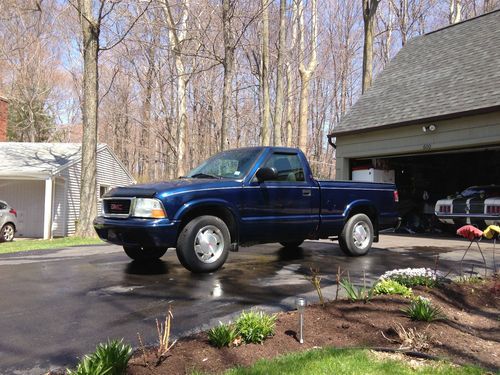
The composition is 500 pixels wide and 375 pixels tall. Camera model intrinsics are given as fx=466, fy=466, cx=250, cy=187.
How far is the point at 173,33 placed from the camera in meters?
22.8

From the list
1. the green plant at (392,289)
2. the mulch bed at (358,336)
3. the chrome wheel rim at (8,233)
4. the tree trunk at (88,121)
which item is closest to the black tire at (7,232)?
the chrome wheel rim at (8,233)

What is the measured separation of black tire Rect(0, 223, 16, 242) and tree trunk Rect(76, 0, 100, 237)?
12.4ft

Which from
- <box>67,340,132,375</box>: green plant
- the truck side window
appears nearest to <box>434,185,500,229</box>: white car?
the truck side window

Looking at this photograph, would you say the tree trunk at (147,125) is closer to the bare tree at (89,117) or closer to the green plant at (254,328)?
the bare tree at (89,117)

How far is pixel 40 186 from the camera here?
21.8 m

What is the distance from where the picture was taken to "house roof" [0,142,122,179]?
19750 mm

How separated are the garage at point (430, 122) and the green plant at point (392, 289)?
8754mm

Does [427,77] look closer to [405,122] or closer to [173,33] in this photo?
[405,122]

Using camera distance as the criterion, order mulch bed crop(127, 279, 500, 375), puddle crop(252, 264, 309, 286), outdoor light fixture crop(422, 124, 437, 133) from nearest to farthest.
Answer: mulch bed crop(127, 279, 500, 375), puddle crop(252, 264, 309, 286), outdoor light fixture crop(422, 124, 437, 133)

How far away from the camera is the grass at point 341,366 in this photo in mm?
3230

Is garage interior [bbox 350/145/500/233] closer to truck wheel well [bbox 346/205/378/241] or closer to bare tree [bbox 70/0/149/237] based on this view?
truck wheel well [bbox 346/205/378/241]

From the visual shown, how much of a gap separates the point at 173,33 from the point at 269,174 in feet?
58.8

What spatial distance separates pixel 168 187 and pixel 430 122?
9.92 meters

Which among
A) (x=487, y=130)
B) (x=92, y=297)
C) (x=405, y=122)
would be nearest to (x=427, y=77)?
(x=405, y=122)
